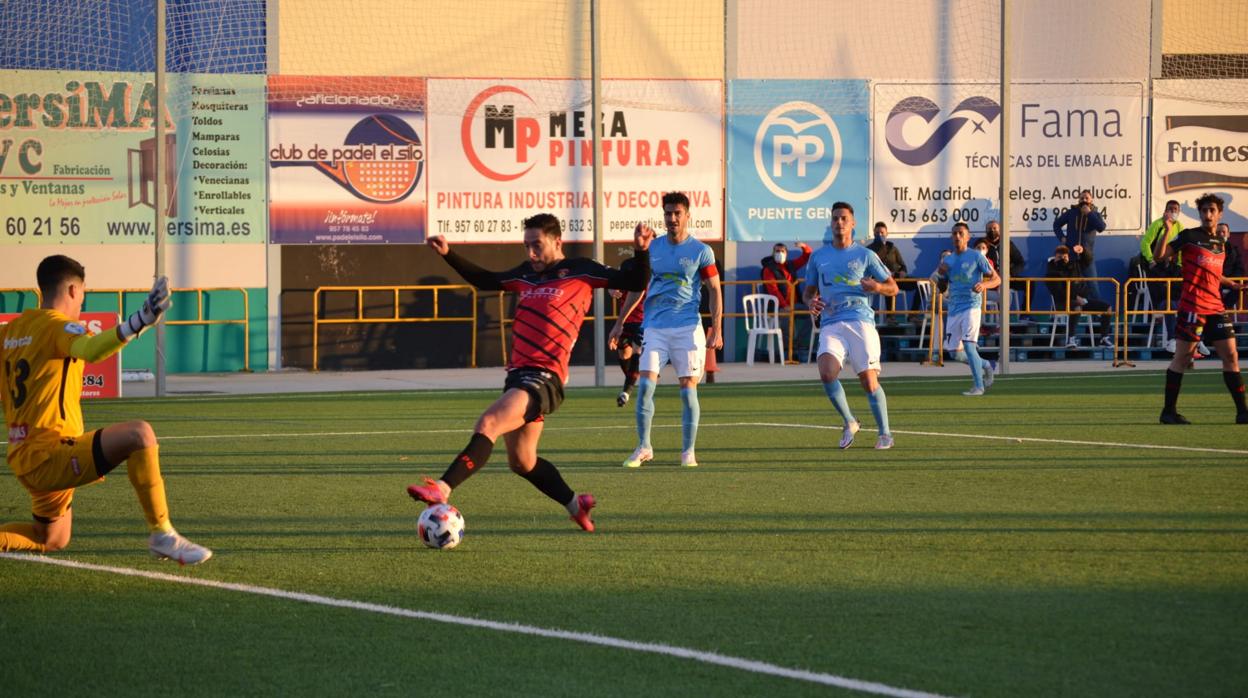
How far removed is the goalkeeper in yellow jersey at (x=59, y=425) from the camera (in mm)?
8438

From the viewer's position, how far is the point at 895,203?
3150 cm

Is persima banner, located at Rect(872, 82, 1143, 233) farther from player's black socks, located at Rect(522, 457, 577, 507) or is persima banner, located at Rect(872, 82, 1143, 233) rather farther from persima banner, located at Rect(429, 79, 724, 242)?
player's black socks, located at Rect(522, 457, 577, 507)

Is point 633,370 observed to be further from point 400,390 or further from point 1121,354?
point 1121,354

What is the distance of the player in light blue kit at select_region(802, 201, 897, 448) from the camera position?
14883mm

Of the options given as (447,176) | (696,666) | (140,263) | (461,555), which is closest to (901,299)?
(447,176)

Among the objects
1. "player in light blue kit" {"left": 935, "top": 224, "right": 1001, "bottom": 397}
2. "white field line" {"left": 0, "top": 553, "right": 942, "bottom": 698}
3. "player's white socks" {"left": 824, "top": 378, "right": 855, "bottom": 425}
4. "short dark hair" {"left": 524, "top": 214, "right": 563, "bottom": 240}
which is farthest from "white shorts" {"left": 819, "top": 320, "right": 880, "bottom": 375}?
"white field line" {"left": 0, "top": 553, "right": 942, "bottom": 698}

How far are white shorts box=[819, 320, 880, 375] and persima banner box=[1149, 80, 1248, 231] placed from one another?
745 inches

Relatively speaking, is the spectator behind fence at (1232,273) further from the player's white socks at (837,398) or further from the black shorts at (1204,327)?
the player's white socks at (837,398)

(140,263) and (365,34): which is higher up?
(365,34)

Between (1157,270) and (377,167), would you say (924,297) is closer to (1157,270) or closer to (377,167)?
(1157,270)

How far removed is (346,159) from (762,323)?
8.24 metres

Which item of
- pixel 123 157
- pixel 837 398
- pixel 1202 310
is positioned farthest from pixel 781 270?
pixel 837 398

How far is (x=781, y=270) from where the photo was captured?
30.1 metres

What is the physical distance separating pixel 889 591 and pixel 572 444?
7.94m
